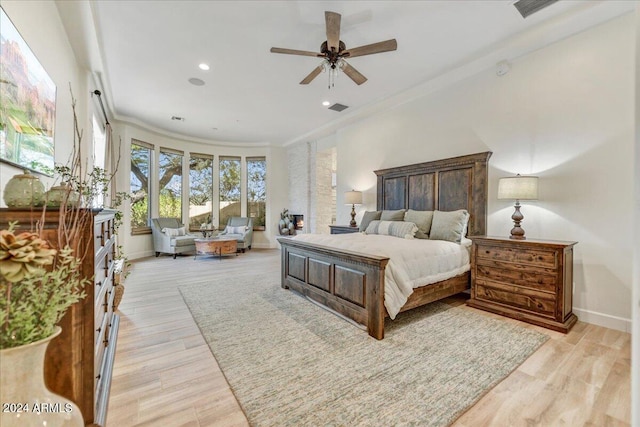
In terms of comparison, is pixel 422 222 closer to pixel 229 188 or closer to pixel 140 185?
pixel 229 188

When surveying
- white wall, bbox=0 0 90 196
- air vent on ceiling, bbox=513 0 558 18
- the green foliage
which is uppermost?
air vent on ceiling, bbox=513 0 558 18

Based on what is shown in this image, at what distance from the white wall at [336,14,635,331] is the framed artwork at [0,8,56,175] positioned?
457 centimetres

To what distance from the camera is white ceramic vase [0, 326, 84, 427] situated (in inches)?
31.6

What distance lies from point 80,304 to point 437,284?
303 centimetres

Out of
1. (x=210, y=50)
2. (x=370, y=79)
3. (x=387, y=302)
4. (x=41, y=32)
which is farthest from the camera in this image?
(x=370, y=79)

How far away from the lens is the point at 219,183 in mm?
8219

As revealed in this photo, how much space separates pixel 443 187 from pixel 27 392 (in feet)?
14.4

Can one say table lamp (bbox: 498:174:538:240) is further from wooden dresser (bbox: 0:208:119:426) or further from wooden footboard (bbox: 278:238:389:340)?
wooden dresser (bbox: 0:208:119:426)

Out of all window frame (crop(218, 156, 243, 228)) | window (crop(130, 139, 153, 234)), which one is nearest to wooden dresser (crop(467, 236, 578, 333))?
window frame (crop(218, 156, 243, 228))

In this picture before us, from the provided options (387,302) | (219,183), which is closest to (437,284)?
(387,302)

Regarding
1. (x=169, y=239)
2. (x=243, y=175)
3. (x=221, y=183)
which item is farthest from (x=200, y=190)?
(x=169, y=239)

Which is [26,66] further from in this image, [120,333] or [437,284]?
[437,284]

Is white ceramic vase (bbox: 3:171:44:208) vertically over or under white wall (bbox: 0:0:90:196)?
under

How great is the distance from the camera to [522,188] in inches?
118
